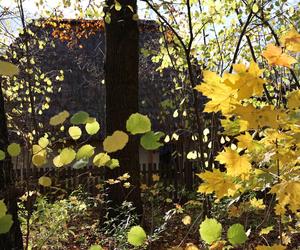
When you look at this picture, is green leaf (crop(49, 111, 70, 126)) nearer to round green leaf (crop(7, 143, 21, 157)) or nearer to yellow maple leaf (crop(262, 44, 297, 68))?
round green leaf (crop(7, 143, 21, 157))

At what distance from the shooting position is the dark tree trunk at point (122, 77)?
616 centimetres

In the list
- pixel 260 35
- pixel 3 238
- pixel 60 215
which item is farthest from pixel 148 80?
pixel 3 238

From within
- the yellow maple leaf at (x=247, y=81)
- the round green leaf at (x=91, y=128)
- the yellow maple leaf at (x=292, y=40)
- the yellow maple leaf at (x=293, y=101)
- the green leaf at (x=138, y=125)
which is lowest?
the round green leaf at (x=91, y=128)

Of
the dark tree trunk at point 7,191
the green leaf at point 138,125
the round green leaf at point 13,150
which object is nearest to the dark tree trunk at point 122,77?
the dark tree trunk at point 7,191

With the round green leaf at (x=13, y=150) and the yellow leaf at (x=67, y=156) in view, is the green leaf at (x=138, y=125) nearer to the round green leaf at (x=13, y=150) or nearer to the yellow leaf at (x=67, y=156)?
the yellow leaf at (x=67, y=156)

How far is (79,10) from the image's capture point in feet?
26.7

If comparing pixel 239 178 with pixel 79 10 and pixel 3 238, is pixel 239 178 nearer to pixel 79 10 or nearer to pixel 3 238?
pixel 3 238

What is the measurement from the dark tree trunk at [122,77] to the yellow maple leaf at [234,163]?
15.8ft

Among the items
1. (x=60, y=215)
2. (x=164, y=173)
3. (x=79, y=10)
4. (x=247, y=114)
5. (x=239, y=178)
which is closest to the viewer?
(x=247, y=114)

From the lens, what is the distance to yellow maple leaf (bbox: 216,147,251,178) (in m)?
1.26

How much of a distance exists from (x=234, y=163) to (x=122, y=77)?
4971mm

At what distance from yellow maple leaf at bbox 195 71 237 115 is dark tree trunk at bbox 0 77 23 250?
144 centimetres

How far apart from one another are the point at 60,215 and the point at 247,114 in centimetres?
515

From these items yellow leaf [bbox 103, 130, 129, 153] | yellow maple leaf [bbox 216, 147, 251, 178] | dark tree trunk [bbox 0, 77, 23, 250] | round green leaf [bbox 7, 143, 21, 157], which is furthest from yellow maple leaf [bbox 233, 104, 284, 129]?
dark tree trunk [bbox 0, 77, 23, 250]
